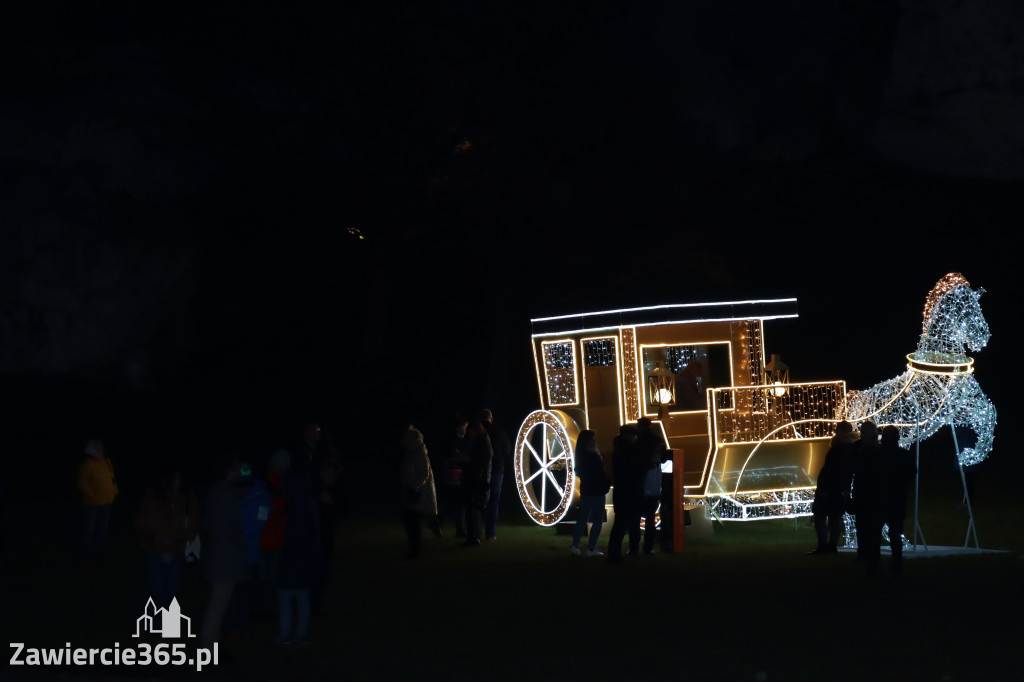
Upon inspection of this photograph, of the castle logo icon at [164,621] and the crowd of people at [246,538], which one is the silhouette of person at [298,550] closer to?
the crowd of people at [246,538]

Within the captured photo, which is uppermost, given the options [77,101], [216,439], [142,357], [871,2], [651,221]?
[871,2]

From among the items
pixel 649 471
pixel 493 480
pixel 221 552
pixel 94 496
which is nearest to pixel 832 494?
pixel 649 471

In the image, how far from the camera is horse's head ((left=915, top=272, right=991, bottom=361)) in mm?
13953

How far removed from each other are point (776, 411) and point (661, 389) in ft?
5.07

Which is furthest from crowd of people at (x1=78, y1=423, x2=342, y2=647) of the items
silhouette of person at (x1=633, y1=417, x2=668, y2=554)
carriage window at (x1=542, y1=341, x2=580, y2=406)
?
carriage window at (x1=542, y1=341, x2=580, y2=406)

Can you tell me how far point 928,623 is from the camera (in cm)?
970

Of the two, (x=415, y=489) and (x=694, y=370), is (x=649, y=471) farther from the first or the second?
(x=694, y=370)

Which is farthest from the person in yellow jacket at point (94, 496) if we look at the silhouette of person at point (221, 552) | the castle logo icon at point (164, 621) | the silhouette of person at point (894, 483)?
the silhouette of person at point (894, 483)

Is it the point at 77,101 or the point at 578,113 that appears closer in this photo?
the point at 578,113

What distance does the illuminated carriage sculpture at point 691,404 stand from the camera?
16.0 meters

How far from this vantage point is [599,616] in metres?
10.4

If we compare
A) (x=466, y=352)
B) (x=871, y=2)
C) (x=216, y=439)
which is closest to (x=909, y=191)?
(x=871, y=2)

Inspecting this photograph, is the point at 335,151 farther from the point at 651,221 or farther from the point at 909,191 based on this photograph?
the point at 909,191

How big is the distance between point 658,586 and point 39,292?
886 inches
